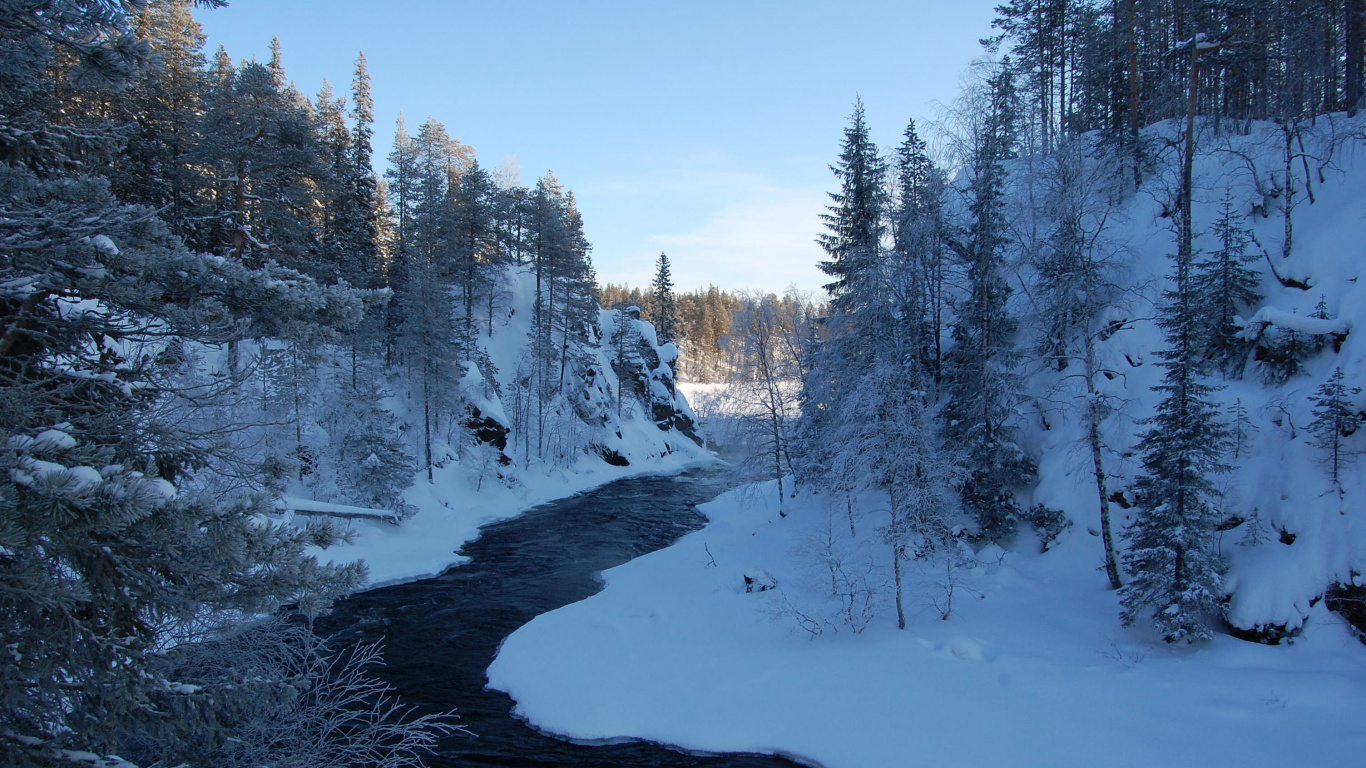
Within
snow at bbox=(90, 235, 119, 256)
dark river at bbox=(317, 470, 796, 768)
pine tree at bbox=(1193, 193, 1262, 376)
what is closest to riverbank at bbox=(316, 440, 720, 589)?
dark river at bbox=(317, 470, 796, 768)

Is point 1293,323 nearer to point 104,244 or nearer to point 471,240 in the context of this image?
point 104,244

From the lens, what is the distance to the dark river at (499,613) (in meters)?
11.0

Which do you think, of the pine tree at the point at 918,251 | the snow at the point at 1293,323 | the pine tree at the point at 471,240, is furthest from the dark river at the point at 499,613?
the pine tree at the point at 471,240

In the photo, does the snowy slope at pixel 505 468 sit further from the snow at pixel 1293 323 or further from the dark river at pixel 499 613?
the snow at pixel 1293 323

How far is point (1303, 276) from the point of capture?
14586 mm

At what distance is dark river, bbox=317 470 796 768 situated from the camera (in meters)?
11.0

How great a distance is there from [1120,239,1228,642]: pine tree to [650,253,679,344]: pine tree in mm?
52277

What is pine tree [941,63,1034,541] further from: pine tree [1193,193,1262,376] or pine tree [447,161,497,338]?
pine tree [447,161,497,338]

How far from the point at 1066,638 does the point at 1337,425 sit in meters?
6.44

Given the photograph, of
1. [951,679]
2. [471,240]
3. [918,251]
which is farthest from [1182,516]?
[471,240]

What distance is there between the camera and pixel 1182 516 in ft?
36.5

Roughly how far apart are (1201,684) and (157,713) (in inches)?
558

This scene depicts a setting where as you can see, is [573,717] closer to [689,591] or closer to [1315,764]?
[689,591]

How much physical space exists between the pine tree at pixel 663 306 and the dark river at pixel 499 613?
33352 mm
